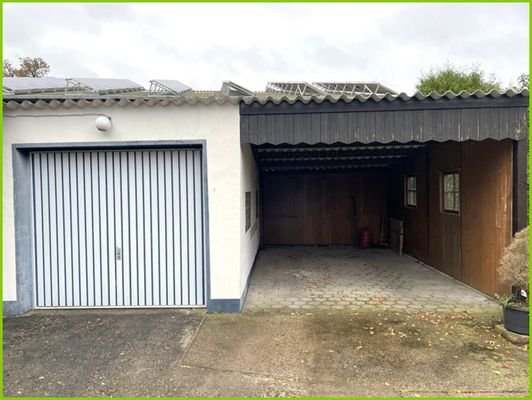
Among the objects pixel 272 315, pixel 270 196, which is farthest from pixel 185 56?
pixel 272 315

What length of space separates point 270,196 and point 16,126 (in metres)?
7.55

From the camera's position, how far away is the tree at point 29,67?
60.8ft

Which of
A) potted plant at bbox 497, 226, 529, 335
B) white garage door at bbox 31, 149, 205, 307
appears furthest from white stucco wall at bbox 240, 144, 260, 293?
potted plant at bbox 497, 226, 529, 335

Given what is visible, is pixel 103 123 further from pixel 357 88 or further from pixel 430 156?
pixel 430 156

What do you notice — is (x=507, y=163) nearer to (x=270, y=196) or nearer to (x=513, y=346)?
(x=513, y=346)

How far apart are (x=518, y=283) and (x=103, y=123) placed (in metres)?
5.55

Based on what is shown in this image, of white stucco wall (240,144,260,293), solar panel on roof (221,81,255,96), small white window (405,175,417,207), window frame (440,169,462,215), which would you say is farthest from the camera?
small white window (405,175,417,207)

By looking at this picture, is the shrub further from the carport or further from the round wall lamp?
the round wall lamp

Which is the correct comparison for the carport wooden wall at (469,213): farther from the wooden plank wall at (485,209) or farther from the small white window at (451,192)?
the small white window at (451,192)

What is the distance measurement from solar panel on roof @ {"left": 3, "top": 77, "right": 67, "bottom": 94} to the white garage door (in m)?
1.70

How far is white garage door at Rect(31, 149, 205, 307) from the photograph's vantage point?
5129 millimetres

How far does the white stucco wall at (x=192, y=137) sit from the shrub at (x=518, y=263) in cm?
335

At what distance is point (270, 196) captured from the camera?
1140 centimetres

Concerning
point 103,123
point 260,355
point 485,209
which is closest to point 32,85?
point 103,123
